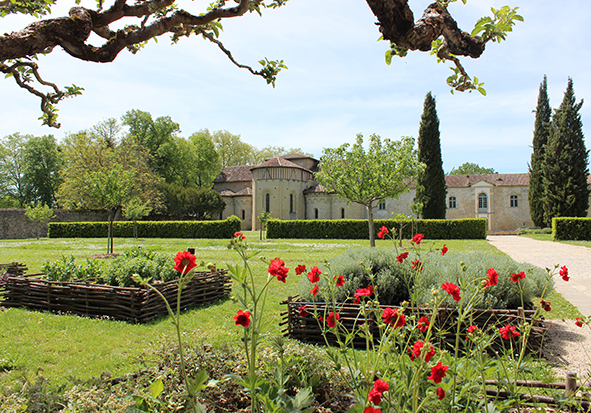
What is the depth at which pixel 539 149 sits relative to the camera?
3181 cm

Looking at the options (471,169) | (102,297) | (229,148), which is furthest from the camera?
(471,169)

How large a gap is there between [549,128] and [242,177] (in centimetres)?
3206

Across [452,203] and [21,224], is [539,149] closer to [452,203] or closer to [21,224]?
[452,203]

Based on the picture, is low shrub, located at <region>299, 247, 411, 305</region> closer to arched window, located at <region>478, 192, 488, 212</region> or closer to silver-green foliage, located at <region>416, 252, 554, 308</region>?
silver-green foliage, located at <region>416, 252, 554, 308</region>

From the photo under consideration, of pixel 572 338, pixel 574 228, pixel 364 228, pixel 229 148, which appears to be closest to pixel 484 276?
pixel 572 338

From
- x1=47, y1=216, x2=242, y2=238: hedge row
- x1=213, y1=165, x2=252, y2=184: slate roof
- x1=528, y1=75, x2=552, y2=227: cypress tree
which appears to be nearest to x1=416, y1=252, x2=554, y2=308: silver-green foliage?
x1=47, y1=216, x2=242, y2=238: hedge row

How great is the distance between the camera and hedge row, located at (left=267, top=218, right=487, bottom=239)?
24.9m

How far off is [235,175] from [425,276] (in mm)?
43626

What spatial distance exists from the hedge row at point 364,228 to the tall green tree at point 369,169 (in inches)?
232

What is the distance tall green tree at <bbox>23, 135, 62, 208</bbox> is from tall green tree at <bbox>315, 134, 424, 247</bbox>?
117 ft

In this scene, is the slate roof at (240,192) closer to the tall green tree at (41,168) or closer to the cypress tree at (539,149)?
the tall green tree at (41,168)

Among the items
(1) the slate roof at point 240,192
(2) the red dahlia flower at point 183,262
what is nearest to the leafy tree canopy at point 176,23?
(2) the red dahlia flower at point 183,262

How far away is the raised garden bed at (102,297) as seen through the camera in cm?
547

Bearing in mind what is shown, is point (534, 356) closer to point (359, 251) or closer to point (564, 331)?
point (564, 331)
